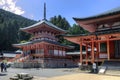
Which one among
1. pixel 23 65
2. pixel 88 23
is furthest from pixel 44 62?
pixel 88 23

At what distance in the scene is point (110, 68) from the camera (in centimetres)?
2397

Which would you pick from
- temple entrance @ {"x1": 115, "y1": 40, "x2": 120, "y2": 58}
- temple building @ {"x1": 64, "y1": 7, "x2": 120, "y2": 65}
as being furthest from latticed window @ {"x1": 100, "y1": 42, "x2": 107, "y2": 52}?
temple entrance @ {"x1": 115, "y1": 40, "x2": 120, "y2": 58}

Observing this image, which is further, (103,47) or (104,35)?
(103,47)

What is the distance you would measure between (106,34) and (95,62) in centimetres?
434

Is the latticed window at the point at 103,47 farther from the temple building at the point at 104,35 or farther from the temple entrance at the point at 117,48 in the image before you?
the temple entrance at the point at 117,48

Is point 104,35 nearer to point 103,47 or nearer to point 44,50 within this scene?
point 103,47

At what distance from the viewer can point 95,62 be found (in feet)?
90.1

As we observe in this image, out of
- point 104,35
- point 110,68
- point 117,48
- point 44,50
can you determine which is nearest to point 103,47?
point 117,48

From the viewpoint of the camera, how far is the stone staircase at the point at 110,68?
23.1 m

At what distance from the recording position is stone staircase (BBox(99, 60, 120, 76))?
23131 millimetres

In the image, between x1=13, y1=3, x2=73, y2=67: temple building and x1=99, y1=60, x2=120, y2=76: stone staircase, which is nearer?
x1=99, y1=60, x2=120, y2=76: stone staircase

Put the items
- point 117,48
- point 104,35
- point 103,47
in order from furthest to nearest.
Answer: point 103,47
point 117,48
point 104,35

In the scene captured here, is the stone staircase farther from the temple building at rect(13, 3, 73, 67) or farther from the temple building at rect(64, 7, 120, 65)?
the temple building at rect(13, 3, 73, 67)

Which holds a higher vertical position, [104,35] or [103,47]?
[104,35]
